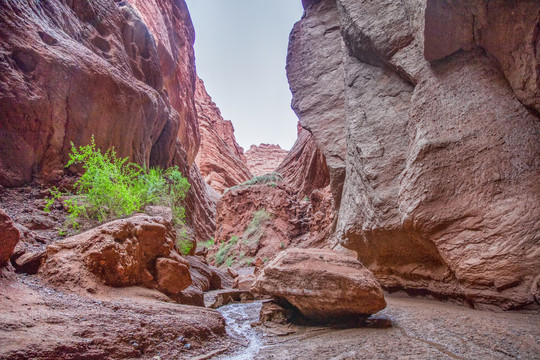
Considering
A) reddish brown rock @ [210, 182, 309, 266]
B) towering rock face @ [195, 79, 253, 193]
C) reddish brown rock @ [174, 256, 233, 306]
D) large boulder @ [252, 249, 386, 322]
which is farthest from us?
towering rock face @ [195, 79, 253, 193]

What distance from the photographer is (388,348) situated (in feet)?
8.48

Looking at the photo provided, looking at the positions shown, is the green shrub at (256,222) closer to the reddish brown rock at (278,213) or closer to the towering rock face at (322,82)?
the reddish brown rock at (278,213)

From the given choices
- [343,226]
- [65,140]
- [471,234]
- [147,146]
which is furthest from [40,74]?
[471,234]

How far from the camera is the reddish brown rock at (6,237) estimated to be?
8.26ft

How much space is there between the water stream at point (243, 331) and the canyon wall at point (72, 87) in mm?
5505

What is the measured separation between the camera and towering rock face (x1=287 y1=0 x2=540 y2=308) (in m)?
3.36

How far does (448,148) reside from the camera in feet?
13.4

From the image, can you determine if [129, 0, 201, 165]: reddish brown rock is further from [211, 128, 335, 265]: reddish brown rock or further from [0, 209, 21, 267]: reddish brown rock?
[0, 209, 21, 267]: reddish brown rock

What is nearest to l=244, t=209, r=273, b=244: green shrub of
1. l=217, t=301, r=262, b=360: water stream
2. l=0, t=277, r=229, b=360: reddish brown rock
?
l=217, t=301, r=262, b=360: water stream

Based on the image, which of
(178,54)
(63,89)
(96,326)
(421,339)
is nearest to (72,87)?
(63,89)

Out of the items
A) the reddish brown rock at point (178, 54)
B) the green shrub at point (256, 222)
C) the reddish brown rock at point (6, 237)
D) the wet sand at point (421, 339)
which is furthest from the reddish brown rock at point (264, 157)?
the reddish brown rock at point (6, 237)

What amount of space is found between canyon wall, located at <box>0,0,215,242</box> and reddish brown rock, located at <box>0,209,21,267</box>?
4.51m

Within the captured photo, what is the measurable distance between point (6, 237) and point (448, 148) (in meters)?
5.39

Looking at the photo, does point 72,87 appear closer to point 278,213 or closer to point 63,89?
point 63,89
